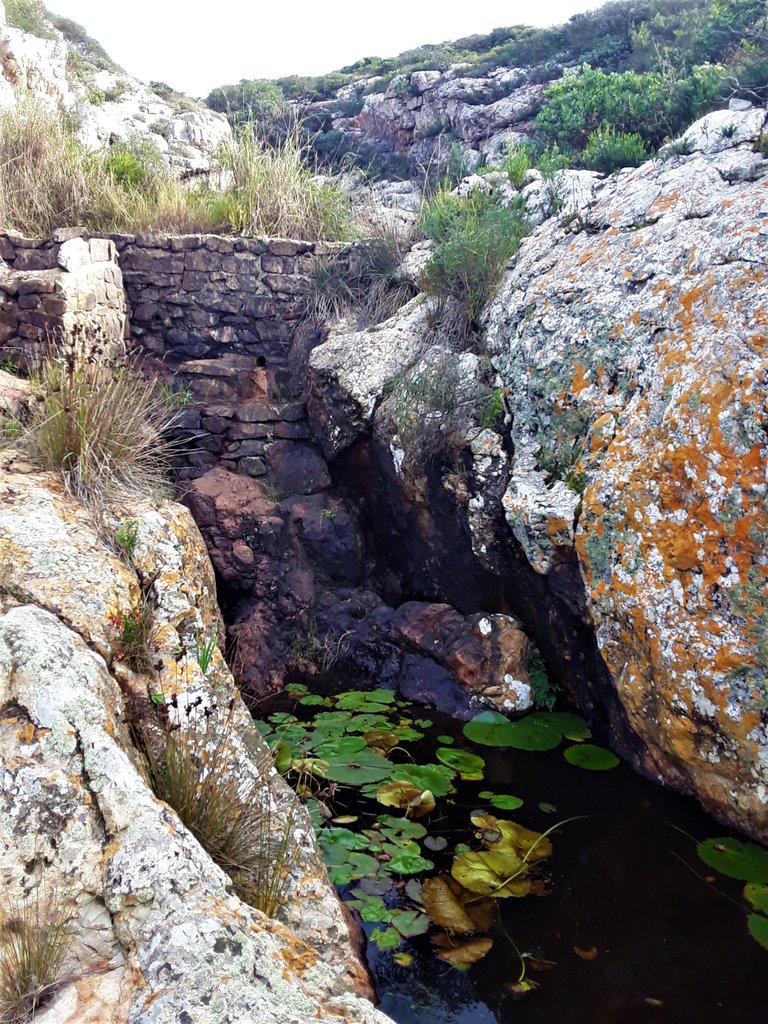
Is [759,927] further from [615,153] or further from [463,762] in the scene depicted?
[615,153]

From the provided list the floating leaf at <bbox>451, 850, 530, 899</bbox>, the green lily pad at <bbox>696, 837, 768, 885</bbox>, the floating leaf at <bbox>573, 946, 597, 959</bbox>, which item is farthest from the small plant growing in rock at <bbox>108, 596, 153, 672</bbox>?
the green lily pad at <bbox>696, 837, 768, 885</bbox>

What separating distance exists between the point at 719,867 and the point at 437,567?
259cm

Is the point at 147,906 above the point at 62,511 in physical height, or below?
below

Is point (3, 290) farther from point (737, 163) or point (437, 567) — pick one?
point (737, 163)

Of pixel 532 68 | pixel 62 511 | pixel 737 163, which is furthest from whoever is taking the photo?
pixel 532 68

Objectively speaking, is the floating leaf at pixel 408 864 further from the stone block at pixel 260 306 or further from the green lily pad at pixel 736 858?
the stone block at pixel 260 306

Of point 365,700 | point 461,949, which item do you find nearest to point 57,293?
point 365,700

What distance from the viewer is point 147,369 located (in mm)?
6207

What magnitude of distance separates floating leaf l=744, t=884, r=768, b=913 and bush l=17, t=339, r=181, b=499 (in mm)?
3514

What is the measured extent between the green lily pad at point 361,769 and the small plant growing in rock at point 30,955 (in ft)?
5.87

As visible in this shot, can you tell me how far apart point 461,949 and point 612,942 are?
55 cm

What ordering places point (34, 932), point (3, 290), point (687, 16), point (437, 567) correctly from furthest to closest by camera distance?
1. point (687, 16)
2. point (3, 290)
3. point (437, 567)
4. point (34, 932)

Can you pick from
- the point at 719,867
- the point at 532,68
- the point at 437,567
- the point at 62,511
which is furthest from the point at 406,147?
the point at 719,867

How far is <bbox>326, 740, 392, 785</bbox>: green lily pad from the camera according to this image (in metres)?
3.80
